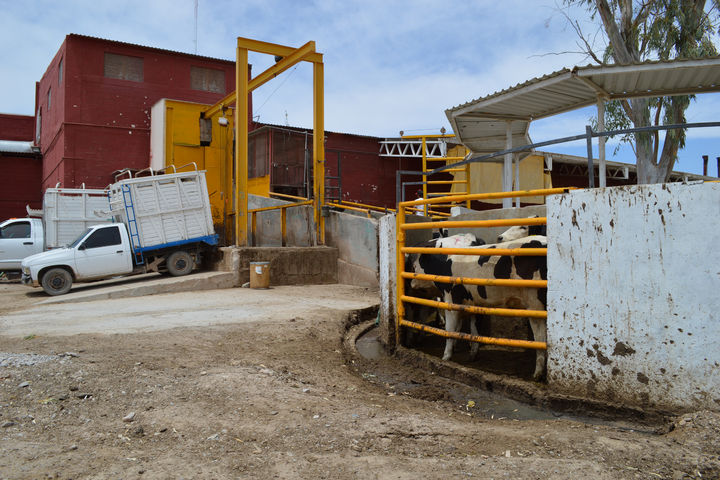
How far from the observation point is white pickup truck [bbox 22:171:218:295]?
12188 millimetres

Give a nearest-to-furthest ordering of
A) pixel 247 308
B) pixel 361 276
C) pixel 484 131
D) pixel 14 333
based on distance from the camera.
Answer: pixel 14 333
pixel 247 308
pixel 484 131
pixel 361 276

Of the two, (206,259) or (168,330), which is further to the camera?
(206,259)

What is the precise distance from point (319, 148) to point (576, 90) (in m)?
7.48

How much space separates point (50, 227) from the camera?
50.2 ft

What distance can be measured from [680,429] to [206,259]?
1290cm

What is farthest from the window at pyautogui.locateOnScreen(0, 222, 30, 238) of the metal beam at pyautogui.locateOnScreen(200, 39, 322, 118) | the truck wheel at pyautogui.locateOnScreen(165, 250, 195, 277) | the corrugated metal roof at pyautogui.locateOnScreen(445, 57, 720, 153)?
the corrugated metal roof at pyautogui.locateOnScreen(445, 57, 720, 153)

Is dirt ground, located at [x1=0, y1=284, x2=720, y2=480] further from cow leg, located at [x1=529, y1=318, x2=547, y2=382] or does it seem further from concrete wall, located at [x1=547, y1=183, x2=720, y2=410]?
cow leg, located at [x1=529, y1=318, x2=547, y2=382]

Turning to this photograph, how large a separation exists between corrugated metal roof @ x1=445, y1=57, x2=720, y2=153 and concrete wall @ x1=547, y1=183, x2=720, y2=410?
4176mm

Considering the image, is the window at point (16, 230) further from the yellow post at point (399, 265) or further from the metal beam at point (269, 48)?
the yellow post at point (399, 265)

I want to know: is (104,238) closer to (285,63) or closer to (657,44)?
(285,63)

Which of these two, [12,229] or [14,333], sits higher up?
[12,229]

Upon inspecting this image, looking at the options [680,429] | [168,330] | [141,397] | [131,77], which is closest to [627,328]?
[680,429]

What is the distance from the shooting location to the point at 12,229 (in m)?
15.7

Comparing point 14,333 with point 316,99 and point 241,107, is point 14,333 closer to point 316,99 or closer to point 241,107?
point 241,107
